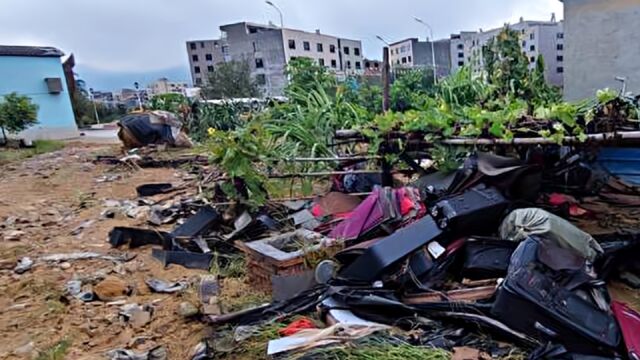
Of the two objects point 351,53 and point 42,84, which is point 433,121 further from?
point 351,53

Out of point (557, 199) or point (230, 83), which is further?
point (230, 83)

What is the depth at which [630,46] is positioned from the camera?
19.0 feet

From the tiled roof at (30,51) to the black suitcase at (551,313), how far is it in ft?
65.1

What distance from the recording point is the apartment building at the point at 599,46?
18.9 ft

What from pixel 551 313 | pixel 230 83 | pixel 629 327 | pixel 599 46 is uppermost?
pixel 230 83

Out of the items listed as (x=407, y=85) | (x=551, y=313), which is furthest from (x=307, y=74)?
(x=551, y=313)

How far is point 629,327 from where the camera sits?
2.15 m

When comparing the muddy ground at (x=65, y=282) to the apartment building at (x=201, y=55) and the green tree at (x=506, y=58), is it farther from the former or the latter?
the apartment building at (x=201, y=55)

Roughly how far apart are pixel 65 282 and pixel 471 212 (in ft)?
11.0

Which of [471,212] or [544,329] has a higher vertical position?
[471,212]

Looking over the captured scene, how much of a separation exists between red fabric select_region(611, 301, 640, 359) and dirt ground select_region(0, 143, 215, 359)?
2.32m

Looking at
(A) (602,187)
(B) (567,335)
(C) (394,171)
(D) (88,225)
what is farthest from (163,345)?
(A) (602,187)

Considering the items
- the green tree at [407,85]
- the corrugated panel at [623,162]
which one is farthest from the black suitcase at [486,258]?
the green tree at [407,85]

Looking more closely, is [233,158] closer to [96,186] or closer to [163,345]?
[163,345]
